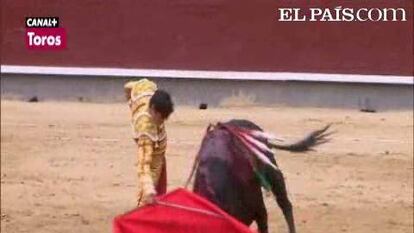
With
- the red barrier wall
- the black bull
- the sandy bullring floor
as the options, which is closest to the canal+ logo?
the red barrier wall

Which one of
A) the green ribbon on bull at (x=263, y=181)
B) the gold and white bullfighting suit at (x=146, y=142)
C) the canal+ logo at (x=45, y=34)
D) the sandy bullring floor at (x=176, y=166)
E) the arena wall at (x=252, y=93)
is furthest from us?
the canal+ logo at (x=45, y=34)

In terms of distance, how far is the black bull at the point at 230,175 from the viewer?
4.41 metres

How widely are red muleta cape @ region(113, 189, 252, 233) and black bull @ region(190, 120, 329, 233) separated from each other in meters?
0.13

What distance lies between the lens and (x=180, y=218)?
4277 millimetres

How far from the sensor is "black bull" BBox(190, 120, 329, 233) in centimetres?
441

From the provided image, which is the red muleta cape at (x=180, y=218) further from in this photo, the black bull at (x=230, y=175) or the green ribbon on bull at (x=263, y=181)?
the green ribbon on bull at (x=263, y=181)

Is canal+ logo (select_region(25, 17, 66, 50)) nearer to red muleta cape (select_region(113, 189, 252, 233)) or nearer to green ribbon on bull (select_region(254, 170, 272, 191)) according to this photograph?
green ribbon on bull (select_region(254, 170, 272, 191))

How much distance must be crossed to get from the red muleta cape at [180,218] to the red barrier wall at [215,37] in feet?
20.0

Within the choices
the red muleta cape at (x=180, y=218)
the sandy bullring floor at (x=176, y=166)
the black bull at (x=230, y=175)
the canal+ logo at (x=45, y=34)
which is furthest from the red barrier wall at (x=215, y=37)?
the red muleta cape at (x=180, y=218)

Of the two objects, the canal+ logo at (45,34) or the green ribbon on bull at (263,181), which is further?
the canal+ logo at (45,34)

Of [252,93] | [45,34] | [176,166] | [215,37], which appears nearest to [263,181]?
[176,166]

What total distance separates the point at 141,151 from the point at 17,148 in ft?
14.6

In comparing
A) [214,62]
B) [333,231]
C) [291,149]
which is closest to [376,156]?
[333,231]

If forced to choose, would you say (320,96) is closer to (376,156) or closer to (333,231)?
(376,156)
